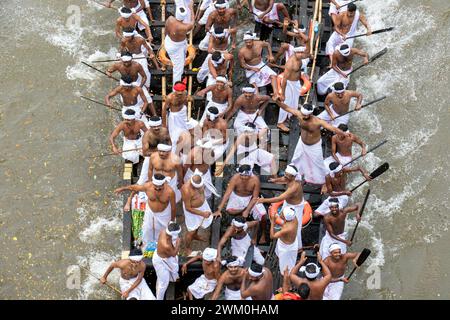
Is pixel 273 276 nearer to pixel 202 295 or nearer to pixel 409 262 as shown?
pixel 202 295

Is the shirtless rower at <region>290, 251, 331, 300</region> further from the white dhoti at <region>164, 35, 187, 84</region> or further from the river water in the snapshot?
the white dhoti at <region>164, 35, 187, 84</region>

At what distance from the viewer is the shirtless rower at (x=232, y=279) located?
1016 cm

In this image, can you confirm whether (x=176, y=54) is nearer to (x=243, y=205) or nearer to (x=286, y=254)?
(x=243, y=205)

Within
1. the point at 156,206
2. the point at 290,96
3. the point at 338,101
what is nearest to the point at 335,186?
the point at 338,101

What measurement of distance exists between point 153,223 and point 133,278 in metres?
0.90

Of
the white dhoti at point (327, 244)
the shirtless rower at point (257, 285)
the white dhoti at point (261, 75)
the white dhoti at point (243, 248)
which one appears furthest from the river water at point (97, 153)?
the shirtless rower at point (257, 285)

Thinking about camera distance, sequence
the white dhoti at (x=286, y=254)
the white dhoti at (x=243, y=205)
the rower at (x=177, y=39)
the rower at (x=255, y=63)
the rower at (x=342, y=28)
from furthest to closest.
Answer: the rower at (x=342, y=28)
the rower at (x=177, y=39)
the rower at (x=255, y=63)
the white dhoti at (x=243, y=205)
the white dhoti at (x=286, y=254)

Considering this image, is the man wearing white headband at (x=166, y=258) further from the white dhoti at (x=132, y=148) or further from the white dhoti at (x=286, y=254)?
the white dhoti at (x=132, y=148)

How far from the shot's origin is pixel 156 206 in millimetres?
11062

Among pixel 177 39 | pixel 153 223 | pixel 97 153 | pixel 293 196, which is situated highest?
pixel 177 39

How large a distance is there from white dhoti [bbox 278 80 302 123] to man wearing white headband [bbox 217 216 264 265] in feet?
7.06

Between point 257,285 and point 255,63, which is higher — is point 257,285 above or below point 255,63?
below

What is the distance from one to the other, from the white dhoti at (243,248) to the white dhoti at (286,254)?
0.28m

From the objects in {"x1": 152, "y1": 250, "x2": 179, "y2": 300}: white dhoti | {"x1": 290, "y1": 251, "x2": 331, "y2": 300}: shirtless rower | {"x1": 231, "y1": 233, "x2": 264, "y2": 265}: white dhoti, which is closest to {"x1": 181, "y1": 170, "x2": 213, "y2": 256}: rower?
{"x1": 231, "y1": 233, "x2": 264, "y2": 265}: white dhoti
